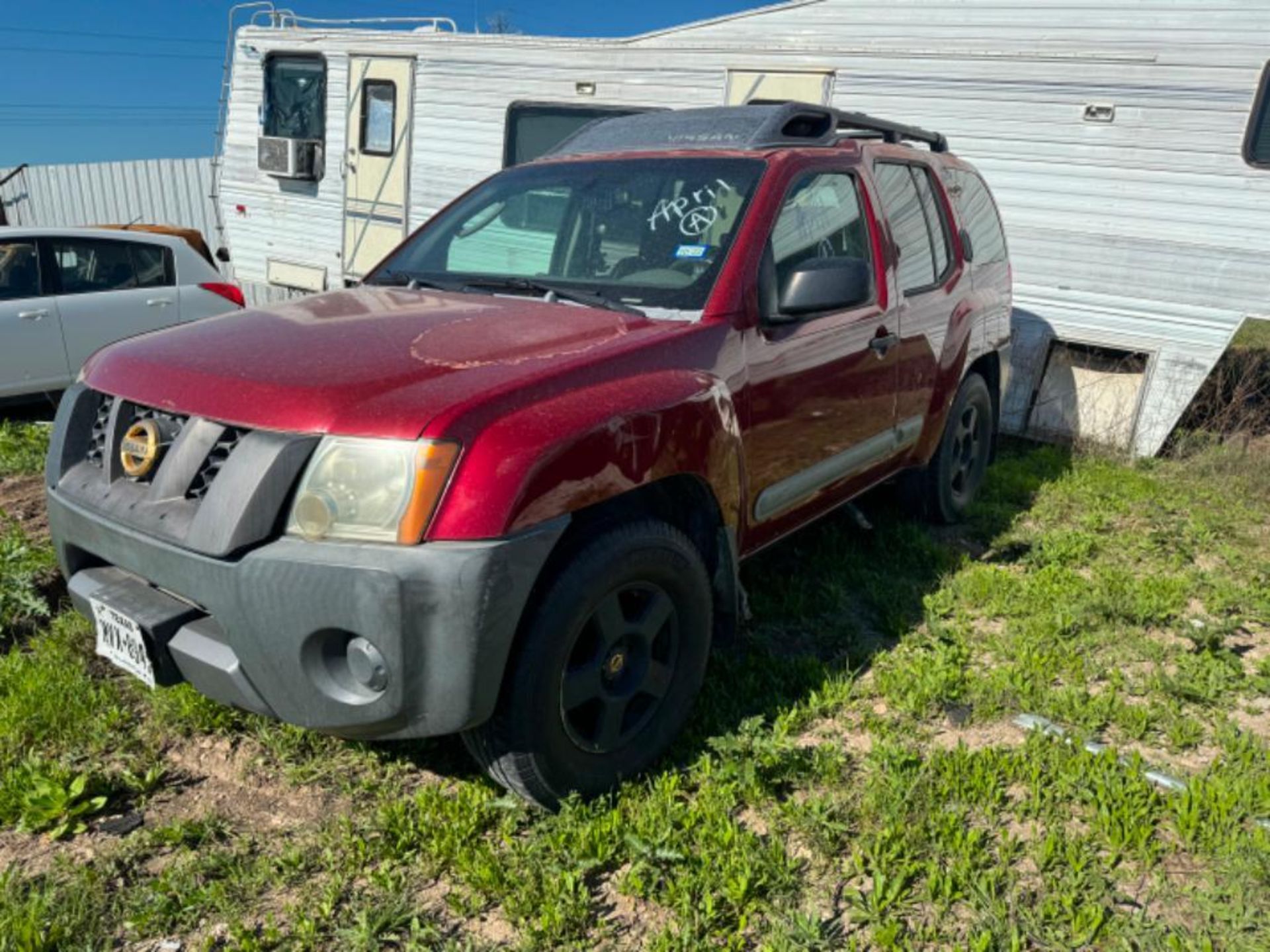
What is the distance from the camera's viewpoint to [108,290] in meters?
7.04

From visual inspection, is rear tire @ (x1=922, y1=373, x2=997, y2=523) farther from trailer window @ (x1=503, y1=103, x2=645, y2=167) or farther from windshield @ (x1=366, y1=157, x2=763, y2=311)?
trailer window @ (x1=503, y1=103, x2=645, y2=167)

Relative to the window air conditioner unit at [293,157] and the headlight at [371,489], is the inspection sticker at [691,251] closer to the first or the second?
the headlight at [371,489]

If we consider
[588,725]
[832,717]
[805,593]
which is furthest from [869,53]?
[588,725]

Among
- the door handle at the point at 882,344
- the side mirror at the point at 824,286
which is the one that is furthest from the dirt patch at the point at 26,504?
the door handle at the point at 882,344

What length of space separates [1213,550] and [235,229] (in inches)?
383

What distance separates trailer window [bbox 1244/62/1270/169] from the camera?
20.0ft

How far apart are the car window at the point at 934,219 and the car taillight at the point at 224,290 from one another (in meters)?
5.33

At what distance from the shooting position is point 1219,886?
2477 mm

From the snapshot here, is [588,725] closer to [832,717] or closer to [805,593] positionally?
[832,717]

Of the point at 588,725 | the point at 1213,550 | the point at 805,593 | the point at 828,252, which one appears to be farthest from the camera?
the point at 1213,550

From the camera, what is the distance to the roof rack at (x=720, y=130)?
3730 mm

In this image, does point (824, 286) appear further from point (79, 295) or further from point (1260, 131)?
point (79, 295)

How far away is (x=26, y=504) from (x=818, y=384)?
13.0 feet

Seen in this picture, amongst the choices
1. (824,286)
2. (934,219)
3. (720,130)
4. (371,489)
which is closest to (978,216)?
(934,219)
